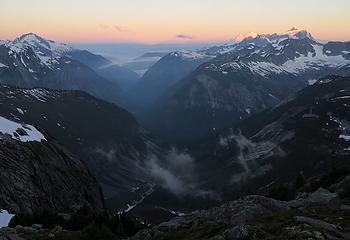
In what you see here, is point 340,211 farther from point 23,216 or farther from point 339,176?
point 23,216

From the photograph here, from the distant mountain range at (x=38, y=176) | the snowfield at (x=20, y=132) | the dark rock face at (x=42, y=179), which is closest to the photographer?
the dark rock face at (x=42, y=179)

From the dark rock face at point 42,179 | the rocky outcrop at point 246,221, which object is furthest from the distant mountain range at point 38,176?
the rocky outcrop at point 246,221

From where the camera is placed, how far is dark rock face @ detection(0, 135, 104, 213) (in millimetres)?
124875

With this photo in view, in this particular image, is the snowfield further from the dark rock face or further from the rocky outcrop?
the rocky outcrop

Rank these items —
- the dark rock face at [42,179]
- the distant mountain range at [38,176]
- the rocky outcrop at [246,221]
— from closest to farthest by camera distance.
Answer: the rocky outcrop at [246,221] < the dark rock face at [42,179] < the distant mountain range at [38,176]

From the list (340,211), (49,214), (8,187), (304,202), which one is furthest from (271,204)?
(8,187)

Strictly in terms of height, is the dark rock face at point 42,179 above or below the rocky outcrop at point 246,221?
below

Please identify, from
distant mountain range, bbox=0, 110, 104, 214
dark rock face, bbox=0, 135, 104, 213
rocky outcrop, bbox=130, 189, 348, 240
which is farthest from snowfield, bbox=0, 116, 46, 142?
rocky outcrop, bbox=130, 189, 348, 240

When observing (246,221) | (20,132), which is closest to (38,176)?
(20,132)

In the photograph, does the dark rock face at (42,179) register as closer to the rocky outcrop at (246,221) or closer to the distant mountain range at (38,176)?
the distant mountain range at (38,176)

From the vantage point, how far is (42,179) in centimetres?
14688

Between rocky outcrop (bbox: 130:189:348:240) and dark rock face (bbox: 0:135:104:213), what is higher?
rocky outcrop (bbox: 130:189:348:240)

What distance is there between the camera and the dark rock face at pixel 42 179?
12488 cm

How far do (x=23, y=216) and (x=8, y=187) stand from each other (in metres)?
43.5
